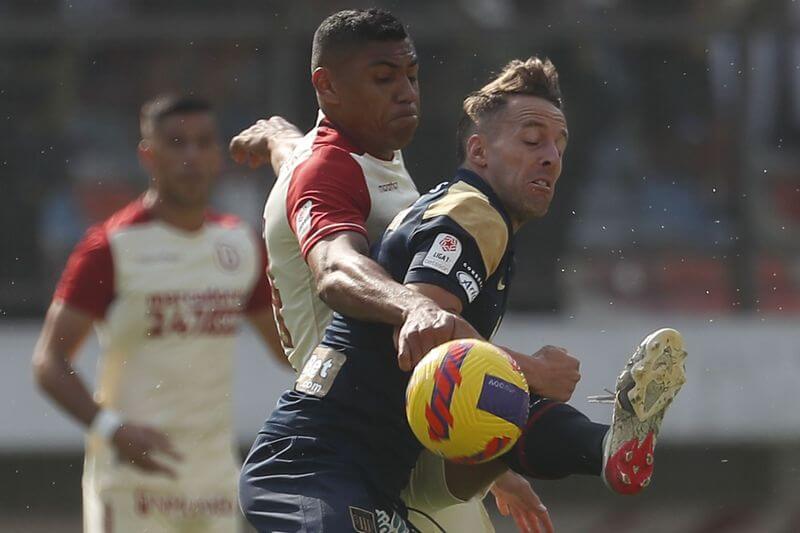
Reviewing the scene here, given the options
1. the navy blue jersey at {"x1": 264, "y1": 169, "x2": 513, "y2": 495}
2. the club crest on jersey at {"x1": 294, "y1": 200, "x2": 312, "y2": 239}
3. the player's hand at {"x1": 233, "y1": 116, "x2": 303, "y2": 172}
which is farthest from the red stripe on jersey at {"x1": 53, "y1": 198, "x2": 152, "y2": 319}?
the club crest on jersey at {"x1": 294, "y1": 200, "x2": 312, "y2": 239}

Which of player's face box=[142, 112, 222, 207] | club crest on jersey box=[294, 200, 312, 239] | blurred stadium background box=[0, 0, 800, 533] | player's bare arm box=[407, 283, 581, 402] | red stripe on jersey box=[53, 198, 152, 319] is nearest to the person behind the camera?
player's bare arm box=[407, 283, 581, 402]

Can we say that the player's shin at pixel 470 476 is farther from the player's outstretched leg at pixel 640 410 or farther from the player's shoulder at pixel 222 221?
the player's shoulder at pixel 222 221

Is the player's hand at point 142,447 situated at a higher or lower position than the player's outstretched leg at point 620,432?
lower

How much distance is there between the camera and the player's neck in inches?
306

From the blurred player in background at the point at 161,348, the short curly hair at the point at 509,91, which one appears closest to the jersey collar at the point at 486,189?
the short curly hair at the point at 509,91

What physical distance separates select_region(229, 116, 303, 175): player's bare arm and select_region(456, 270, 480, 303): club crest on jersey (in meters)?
1.42

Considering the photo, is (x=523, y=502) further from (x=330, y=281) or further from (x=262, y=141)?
(x=262, y=141)

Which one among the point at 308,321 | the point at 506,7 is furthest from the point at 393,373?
the point at 506,7

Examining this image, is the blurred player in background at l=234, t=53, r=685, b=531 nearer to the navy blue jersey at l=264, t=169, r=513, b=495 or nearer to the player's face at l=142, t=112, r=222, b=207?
the navy blue jersey at l=264, t=169, r=513, b=495

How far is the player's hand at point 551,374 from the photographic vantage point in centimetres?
422

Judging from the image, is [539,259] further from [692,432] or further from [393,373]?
[393,373]

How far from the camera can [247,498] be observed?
178 inches

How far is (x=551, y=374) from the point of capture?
4246 millimetres

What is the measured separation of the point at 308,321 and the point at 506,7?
7.68m
